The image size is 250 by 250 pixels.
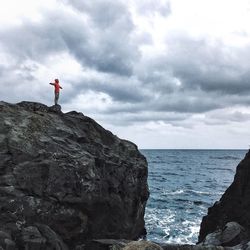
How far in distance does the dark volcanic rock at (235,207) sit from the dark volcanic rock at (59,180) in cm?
621

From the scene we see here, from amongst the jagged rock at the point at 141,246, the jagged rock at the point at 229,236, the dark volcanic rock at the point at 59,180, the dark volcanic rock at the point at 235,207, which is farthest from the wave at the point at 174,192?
the jagged rock at the point at 141,246

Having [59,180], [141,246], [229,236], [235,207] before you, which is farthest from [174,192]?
[141,246]

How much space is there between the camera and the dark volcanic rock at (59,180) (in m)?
20.9

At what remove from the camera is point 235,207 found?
29297 millimetres

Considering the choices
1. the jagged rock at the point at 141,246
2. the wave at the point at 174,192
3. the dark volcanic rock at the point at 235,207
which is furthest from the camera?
the wave at the point at 174,192

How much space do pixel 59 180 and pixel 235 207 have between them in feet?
45.1

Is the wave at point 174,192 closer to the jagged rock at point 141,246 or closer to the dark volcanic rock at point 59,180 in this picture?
the dark volcanic rock at point 59,180

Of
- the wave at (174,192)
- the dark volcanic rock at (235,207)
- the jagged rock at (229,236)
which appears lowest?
the wave at (174,192)

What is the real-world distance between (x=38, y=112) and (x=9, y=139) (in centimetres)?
458

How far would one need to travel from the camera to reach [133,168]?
3086 cm

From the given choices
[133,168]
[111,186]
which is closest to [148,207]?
[133,168]

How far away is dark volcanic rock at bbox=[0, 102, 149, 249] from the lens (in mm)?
20859

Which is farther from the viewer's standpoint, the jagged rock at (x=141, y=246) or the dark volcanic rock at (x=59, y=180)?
the dark volcanic rock at (x=59, y=180)

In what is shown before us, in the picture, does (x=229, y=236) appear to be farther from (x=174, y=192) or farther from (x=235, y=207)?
(x=174, y=192)
